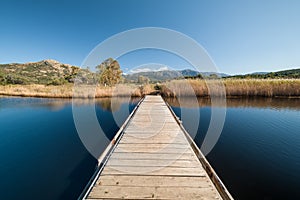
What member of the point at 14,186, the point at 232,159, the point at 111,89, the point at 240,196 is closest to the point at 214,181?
the point at 240,196

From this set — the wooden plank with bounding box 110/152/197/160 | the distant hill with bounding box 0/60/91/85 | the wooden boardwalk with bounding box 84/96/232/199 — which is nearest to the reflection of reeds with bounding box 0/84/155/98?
the wooden boardwalk with bounding box 84/96/232/199

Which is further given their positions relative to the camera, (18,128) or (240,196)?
(18,128)

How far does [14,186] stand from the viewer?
352cm

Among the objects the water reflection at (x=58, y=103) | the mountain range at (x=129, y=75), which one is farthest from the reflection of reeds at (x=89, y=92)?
the mountain range at (x=129, y=75)

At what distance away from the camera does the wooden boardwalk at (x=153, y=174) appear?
7.36ft

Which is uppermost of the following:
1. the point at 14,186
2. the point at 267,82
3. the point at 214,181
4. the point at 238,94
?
the point at 267,82

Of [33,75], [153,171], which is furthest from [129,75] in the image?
[33,75]

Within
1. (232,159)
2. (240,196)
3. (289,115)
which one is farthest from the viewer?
(289,115)

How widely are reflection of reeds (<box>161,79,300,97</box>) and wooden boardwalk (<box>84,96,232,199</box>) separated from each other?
43.6ft

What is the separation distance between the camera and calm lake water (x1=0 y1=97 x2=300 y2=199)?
3.36 metres

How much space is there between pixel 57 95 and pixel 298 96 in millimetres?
28162

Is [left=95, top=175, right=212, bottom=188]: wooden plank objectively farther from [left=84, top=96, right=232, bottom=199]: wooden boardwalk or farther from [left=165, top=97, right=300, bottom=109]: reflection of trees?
[left=165, top=97, right=300, bottom=109]: reflection of trees

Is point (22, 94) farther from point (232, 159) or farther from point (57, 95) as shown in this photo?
point (232, 159)

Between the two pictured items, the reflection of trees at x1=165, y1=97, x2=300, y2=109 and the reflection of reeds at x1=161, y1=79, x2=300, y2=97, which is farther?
the reflection of reeds at x1=161, y1=79, x2=300, y2=97
